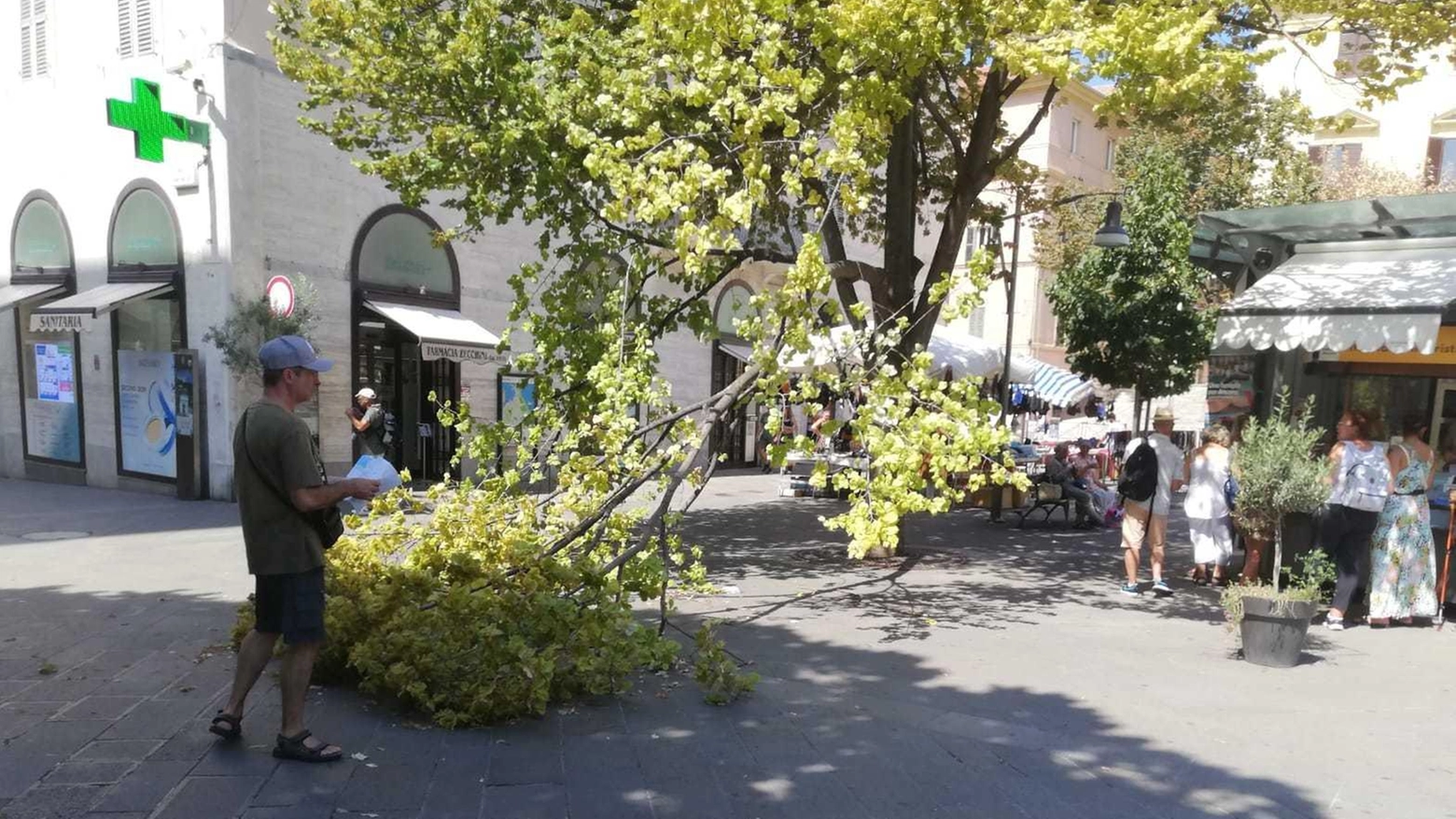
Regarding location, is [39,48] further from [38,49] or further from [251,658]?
[251,658]

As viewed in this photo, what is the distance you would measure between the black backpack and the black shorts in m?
6.73

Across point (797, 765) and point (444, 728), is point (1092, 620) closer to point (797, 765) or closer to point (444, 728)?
point (797, 765)

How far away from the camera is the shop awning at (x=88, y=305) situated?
471 inches

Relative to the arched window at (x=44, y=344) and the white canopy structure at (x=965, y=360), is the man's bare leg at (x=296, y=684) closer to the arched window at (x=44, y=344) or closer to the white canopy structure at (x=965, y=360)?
the white canopy structure at (x=965, y=360)

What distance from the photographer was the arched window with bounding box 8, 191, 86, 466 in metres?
13.9

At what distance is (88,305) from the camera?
12.0 metres

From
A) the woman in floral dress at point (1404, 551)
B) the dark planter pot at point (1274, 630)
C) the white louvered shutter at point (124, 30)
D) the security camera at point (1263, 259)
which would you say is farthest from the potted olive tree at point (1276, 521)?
the white louvered shutter at point (124, 30)

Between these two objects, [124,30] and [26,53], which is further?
[26,53]

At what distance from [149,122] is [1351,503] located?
530 inches

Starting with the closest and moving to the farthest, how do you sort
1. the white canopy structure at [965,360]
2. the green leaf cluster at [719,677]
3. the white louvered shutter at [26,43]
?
the green leaf cluster at [719,677] → the white canopy structure at [965,360] → the white louvered shutter at [26,43]

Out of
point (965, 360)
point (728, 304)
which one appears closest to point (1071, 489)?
point (965, 360)

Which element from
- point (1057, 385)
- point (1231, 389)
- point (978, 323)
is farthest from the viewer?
point (978, 323)

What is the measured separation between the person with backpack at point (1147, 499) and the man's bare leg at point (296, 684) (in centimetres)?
673

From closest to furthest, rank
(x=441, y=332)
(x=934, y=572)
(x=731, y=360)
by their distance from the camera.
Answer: (x=934, y=572), (x=441, y=332), (x=731, y=360)
